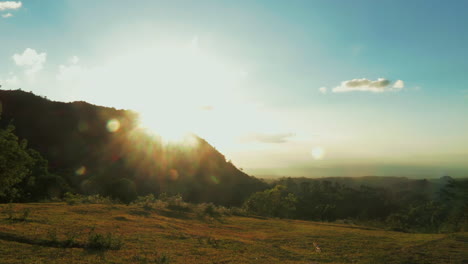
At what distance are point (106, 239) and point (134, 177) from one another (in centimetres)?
8849

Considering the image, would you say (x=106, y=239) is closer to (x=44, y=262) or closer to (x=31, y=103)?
(x=44, y=262)

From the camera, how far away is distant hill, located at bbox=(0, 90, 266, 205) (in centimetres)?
10200

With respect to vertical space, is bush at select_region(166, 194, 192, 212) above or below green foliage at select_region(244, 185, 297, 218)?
above

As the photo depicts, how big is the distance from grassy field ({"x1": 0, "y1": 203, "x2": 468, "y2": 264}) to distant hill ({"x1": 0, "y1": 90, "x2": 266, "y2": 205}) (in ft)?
199

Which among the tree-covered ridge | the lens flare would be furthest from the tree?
the lens flare

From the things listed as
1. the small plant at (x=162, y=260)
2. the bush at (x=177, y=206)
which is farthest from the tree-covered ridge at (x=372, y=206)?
the small plant at (x=162, y=260)

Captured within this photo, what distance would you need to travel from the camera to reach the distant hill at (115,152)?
4016 inches

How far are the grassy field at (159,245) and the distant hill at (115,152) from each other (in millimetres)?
60542

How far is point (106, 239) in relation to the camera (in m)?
19.0

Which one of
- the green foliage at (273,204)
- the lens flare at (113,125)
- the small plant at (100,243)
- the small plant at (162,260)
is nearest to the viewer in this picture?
the small plant at (162,260)

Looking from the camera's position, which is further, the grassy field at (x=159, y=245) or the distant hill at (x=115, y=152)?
the distant hill at (x=115, y=152)

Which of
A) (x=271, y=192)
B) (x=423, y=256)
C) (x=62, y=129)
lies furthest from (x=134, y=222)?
(x=62, y=129)

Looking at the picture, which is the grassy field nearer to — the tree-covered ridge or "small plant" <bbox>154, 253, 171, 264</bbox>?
"small plant" <bbox>154, 253, 171, 264</bbox>

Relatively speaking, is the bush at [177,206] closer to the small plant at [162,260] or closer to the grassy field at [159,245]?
the grassy field at [159,245]
